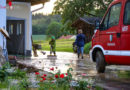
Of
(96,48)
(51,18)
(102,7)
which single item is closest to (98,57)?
(96,48)

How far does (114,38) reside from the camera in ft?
33.4

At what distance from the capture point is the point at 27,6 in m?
21.6

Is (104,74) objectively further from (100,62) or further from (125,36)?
(125,36)

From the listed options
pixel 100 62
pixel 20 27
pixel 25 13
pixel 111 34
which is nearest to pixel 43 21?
pixel 20 27

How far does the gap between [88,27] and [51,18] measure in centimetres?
12160

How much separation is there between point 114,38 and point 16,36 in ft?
42.7

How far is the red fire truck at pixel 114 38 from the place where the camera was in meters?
9.63

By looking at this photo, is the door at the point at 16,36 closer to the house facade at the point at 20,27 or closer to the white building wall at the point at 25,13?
the house facade at the point at 20,27

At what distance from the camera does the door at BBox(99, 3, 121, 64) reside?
33.1 feet

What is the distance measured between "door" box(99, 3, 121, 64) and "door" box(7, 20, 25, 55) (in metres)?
11.3

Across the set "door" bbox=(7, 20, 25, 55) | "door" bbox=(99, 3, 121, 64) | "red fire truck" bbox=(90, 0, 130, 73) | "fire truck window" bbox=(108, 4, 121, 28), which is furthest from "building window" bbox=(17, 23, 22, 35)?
"fire truck window" bbox=(108, 4, 121, 28)

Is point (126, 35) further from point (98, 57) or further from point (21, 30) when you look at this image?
point (21, 30)

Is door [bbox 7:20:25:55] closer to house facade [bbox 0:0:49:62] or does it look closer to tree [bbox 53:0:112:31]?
house facade [bbox 0:0:49:62]

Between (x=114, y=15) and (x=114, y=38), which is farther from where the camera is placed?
(x=114, y=15)
